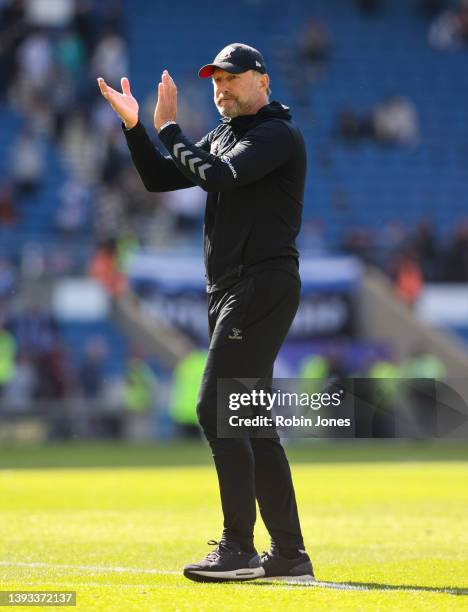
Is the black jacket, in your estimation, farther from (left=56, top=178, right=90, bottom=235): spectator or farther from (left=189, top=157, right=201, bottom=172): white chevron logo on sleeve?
(left=56, top=178, right=90, bottom=235): spectator

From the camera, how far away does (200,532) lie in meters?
10.1

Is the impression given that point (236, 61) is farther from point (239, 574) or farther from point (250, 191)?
point (239, 574)

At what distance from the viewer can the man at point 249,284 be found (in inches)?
281

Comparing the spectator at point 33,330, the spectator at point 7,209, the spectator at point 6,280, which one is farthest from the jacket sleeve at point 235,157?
the spectator at point 7,209

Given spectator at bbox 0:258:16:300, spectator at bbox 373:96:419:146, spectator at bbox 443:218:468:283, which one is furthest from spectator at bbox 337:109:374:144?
spectator at bbox 0:258:16:300

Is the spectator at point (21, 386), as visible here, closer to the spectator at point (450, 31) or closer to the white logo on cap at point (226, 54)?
the spectator at point (450, 31)

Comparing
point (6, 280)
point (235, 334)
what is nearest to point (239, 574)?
point (235, 334)

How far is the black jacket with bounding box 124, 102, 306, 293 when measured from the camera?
7043 millimetres

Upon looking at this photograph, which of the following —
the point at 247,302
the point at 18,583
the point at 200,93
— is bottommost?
the point at 18,583

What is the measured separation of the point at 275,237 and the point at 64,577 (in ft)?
5.93

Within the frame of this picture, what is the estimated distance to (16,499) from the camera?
13.1m

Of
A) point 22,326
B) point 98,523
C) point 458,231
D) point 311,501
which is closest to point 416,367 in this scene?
point 458,231

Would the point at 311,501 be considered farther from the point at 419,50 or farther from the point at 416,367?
the point at 419,50

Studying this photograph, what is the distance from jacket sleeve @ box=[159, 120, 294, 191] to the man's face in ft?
0.55
